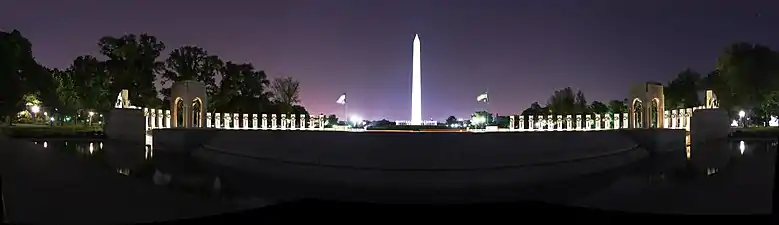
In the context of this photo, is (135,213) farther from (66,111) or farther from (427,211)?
(66,111)

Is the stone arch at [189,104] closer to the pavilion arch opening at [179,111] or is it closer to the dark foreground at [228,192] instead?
the pavilion arch opening at [179,111]

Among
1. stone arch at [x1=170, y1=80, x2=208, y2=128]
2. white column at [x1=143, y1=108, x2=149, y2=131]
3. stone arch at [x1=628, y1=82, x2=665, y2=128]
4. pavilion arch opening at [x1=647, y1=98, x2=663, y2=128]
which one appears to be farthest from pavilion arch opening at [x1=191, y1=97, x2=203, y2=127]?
pavilion arch opening at [x1=647, y1=98, x2=663, y2=128]

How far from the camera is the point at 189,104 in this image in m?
22.8

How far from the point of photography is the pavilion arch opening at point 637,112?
23875 mm

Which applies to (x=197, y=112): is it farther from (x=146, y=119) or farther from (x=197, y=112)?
(x=146, y=119)

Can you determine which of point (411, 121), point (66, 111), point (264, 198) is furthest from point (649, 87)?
point (66, 111)

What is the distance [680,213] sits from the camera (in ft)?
26.5

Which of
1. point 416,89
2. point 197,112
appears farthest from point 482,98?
point 197,112

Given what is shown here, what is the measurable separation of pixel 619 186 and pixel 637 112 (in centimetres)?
1409

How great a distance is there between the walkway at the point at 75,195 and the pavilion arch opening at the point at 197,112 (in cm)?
1386

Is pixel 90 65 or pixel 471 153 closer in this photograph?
pixel 471 153

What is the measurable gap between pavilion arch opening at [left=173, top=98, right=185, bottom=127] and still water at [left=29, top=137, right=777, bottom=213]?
605 centimetres

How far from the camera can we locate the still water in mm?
8781

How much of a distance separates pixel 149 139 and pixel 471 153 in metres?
15.8
